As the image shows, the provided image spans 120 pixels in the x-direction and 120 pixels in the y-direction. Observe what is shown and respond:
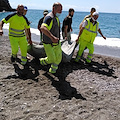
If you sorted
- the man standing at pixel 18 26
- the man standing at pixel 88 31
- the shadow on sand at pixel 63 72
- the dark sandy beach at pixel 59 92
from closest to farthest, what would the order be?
the dark sandy beach at pixel 59 92 < the shadow on sand at pixel 63 72 < the man standing at pixel 18 26 < the man standing at pixel 88 31

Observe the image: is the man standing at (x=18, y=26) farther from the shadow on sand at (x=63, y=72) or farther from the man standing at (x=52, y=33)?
the man standing at (x=52, y=33)

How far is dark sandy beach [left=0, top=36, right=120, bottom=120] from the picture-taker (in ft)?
11.5

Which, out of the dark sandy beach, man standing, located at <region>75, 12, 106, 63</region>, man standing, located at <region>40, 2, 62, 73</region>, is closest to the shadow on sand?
the dark sandy beach

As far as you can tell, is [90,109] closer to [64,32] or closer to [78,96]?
[78,96]

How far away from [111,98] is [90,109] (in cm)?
82

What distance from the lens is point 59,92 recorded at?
4418mm

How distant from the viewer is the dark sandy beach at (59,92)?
3514mm

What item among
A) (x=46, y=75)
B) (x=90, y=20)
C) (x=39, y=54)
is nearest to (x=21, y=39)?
(x=39, y=54)

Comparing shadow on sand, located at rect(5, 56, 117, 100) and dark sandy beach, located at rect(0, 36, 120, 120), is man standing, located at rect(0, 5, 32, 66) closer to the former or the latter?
shadow on sand, located at rect(5, 56, 117, 100)

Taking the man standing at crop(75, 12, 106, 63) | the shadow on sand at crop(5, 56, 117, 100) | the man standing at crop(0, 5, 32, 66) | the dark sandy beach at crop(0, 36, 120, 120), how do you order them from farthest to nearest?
the man standing at crop(75, 12, 106, 63)
the man standing at crop(0, 5, 32, 66)
the shadow on sand at crop(5, 56, 117, 100)
the dark sandy beach at crop(0, 36, 120, 120)

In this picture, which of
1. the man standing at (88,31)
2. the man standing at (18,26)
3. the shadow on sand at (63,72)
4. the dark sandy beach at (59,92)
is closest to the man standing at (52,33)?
the shadow on sand at (63,72)

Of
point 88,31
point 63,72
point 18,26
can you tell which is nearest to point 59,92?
point 63,72

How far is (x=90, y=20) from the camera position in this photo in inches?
247

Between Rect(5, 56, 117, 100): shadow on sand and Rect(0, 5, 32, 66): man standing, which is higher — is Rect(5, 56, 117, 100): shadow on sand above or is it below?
below
